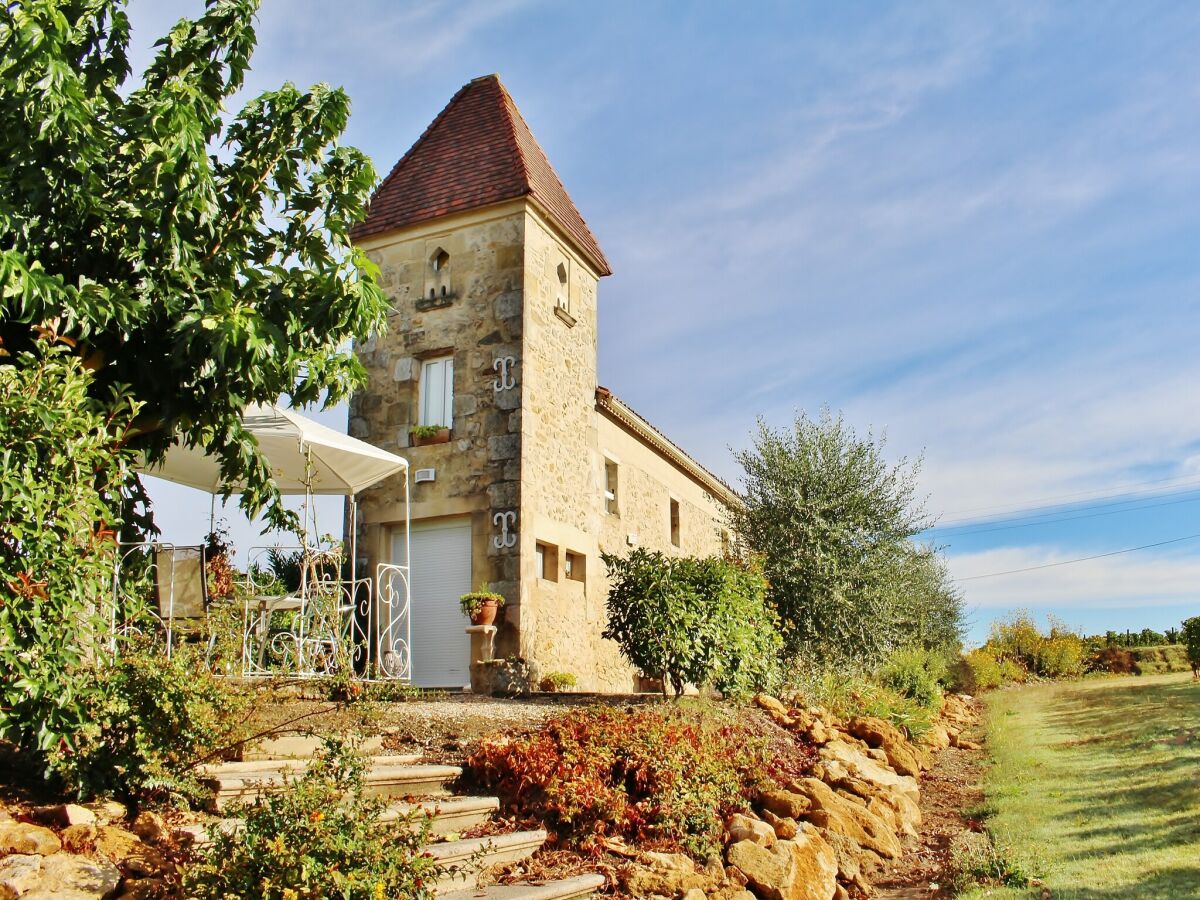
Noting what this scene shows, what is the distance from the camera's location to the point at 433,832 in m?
5.63

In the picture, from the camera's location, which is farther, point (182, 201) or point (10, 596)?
point (182, 201)

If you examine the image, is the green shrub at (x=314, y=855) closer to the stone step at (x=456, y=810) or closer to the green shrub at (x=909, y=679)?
the stone step at (x=456, y=810)

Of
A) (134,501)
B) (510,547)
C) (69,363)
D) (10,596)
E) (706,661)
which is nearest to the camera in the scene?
(10,596)

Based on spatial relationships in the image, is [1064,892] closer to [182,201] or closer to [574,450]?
[182,201]

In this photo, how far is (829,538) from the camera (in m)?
14.2

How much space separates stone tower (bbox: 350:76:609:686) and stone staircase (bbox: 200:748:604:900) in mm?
5711

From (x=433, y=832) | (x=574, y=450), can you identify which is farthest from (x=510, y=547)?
(x=433, y=832)

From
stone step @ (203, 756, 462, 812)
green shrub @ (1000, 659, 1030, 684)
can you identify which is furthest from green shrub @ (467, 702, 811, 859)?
green shrub @ (1000, 659, 1030, 684)

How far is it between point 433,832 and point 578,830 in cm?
105

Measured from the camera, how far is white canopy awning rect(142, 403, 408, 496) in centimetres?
962

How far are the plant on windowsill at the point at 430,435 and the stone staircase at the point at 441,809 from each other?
23.6 feet

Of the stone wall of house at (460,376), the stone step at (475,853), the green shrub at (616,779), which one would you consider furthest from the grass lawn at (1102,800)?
the stone wall of house at (460,376)

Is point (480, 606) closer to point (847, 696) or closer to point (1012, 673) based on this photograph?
point (847, 696)

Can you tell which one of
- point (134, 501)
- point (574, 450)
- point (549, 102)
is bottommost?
point (134, 501)
